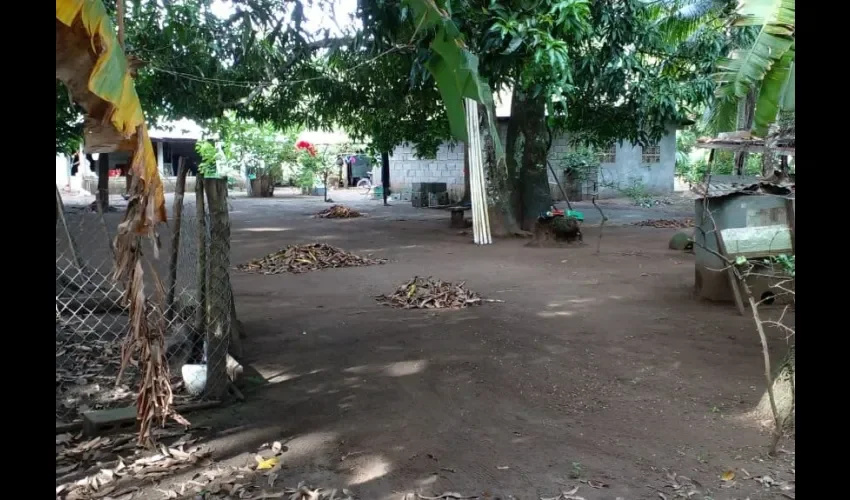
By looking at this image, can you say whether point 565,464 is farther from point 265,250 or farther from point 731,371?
point 265,250

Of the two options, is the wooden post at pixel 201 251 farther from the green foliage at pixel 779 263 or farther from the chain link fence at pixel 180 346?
the green foliage at pixel 779 263

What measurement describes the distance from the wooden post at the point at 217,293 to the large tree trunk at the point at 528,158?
1184 centimetres

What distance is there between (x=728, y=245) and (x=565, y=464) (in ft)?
17.0

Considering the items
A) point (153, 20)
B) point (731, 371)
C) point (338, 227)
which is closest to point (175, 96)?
point (153, 20)

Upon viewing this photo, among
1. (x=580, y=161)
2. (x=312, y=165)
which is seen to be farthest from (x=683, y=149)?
(x=312, y=165)

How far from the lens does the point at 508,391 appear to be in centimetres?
552

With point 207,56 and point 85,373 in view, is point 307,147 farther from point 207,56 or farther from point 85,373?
point 85,373

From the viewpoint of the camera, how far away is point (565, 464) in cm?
420

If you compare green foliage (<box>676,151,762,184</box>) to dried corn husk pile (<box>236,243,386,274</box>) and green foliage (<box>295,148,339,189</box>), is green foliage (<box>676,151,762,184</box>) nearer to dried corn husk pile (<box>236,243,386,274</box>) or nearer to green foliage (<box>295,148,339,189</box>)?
green foliage (<box>295,148,339,189</box>)

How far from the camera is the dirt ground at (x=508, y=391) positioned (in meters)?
4.12

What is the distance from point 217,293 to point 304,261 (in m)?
6.75

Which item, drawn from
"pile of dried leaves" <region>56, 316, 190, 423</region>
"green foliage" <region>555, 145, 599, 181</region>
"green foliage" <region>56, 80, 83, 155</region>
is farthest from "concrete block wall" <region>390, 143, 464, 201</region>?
"pile of dried leaves" <region>56, 316, 190, 423</region>

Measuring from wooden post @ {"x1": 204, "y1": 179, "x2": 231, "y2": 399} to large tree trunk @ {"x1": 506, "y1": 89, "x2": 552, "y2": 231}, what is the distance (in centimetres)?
1184

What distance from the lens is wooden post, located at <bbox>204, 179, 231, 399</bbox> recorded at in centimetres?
517
